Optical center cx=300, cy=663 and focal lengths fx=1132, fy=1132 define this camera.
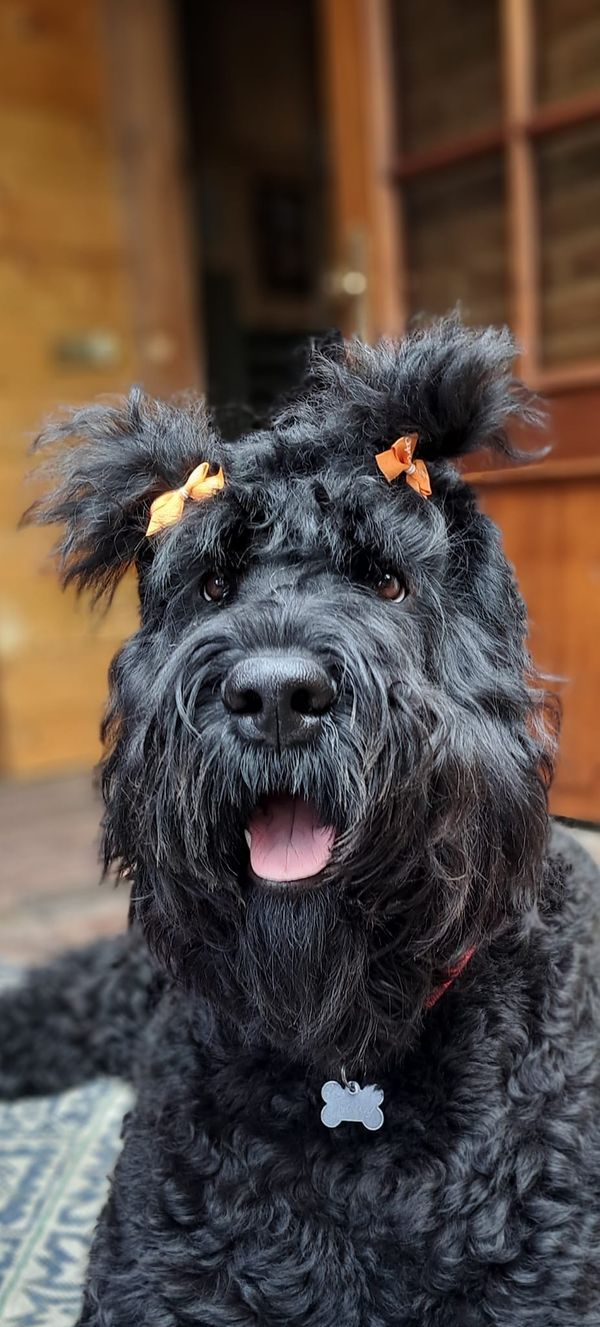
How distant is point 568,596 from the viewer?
289cm

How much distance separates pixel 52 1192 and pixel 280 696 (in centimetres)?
126

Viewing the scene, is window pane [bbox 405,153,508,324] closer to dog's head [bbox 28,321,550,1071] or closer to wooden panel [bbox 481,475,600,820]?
wooden panel [bbox 481,475,600,820]

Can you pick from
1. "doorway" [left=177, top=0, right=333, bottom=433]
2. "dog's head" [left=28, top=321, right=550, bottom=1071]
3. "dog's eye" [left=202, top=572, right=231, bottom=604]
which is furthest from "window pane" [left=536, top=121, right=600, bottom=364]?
"doorway" [left=177, top=0, right=333, bottom=433]

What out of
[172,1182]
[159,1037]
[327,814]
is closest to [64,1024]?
[159,1037]

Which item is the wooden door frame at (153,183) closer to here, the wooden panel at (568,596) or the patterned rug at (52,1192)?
the wooden panel at (568,596)

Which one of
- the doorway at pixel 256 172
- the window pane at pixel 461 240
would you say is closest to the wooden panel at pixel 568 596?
the window pane at pixel 461 240

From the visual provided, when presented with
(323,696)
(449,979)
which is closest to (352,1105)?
(449,979)

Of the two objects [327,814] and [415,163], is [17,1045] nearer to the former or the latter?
[327,814]

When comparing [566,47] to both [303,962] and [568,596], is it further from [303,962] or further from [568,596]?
[303,962]

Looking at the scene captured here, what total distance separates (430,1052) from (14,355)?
3.90 m

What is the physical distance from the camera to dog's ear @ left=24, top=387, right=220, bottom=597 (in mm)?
1320

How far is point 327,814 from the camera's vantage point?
3.47 feet

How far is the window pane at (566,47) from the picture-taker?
2789mm

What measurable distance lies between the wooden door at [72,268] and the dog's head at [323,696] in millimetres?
3277
